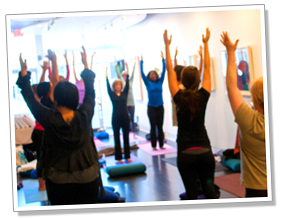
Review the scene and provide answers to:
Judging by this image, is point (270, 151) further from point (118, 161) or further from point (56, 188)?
point (118, 161)

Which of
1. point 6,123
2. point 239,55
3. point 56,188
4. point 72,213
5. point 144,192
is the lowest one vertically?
point 144,192

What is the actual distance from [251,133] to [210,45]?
3253mm

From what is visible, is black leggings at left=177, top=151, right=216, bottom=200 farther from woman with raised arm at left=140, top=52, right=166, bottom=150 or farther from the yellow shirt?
woman with raised arm at left=140, top=52, right=166, bottom=150

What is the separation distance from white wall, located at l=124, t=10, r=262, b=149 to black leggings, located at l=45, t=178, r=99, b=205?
2.13 meters

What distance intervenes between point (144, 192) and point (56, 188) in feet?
5.34

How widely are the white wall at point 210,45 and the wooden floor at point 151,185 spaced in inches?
27.1

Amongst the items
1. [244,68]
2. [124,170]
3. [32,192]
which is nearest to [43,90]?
[32,192]

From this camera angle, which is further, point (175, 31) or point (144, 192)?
point (175, 31)

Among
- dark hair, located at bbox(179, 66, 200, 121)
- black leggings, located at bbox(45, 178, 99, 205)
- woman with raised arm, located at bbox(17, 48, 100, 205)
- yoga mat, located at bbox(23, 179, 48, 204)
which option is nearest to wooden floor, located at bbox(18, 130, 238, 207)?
yoga mat, located at bbox(23, 179, 48, 204)

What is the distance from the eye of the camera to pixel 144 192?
3756 mm

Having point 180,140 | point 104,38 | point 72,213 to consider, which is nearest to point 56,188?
point 72,213

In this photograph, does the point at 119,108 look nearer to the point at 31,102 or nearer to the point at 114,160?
the point at 114,160

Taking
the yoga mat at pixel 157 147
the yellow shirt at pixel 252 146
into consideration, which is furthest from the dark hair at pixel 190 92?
the yoga mat at pixel 157 147

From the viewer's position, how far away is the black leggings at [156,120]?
4875 millimetres
